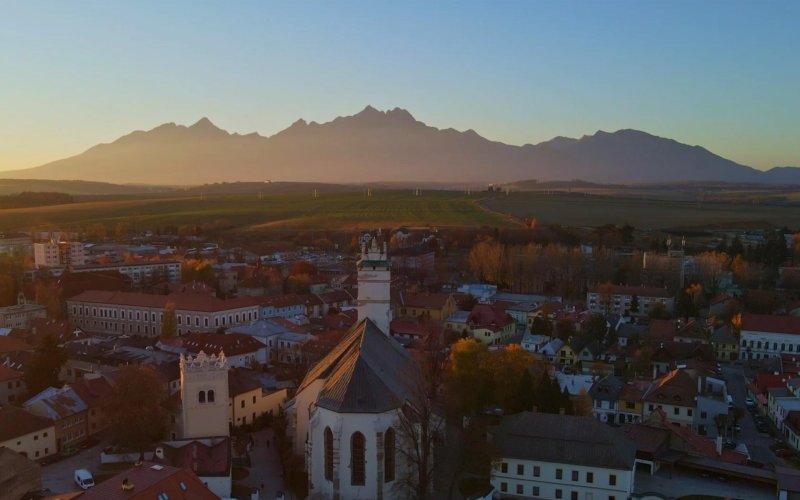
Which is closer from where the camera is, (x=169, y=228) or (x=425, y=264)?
(x=425, y=264)

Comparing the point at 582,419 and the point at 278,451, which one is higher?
the point at 582,419

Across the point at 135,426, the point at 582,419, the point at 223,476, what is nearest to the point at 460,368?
the point at 582,419

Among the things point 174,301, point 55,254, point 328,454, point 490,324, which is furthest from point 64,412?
point 55,254

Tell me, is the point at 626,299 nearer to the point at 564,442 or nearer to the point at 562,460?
the point at 564,442

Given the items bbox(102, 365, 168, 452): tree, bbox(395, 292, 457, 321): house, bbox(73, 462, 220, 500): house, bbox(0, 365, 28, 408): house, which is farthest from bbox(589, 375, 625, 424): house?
bbox(0, 365, 28, 408): house

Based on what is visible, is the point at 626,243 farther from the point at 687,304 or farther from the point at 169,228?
the point at 169,228

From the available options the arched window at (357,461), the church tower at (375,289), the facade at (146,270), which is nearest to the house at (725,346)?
the church tower at (375,289)

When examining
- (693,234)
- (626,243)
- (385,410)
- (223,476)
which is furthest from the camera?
(693,234)

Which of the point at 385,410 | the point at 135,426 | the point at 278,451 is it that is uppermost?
the point at 385,410
